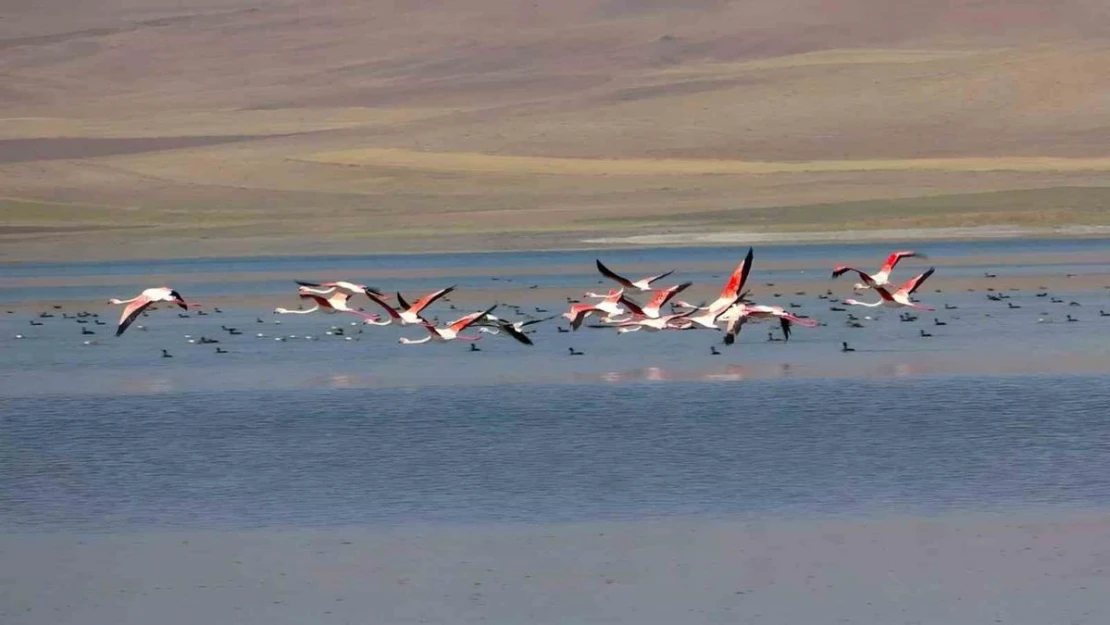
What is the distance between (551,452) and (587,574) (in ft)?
14.4

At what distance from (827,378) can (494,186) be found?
49071 mm

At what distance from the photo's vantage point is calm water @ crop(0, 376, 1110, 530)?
13242 mm

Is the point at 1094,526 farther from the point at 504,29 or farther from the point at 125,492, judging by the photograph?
the point at 504,29

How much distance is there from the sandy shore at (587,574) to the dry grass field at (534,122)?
35894 millimetres

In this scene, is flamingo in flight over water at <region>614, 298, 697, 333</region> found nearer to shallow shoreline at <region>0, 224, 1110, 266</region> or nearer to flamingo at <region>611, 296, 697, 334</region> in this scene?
flamingo at <region>611, 296, 697, 334</region>

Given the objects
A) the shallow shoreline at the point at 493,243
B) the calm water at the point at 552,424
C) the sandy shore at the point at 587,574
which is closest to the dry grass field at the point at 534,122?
the shallow shoreline at the point at 493,243

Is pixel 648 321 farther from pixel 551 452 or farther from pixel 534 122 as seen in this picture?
pixel 534 122

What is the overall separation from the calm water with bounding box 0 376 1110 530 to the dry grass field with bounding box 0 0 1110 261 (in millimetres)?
29557

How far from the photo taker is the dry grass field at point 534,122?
5691 cm

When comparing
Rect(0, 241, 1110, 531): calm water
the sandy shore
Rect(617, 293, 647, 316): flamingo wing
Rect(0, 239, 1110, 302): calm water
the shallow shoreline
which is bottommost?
the shallow shoreline

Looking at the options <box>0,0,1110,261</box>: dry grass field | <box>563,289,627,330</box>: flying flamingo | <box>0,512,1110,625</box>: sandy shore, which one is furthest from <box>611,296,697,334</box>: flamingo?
<box>0,0,1110,261</box>: dry grass field

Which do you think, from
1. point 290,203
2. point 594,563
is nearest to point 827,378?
point 594,563

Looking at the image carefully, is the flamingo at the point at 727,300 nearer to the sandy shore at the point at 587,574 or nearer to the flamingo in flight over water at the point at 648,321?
the flamingo in flight over water at the point at 648,321

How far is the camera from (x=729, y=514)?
12719mm
